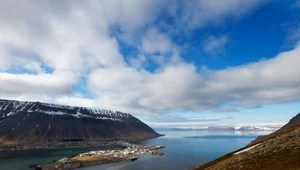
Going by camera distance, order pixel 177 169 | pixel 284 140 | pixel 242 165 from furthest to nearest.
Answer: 1. pixel 177 169
2. pixel 284 140
3. pixel 242 165

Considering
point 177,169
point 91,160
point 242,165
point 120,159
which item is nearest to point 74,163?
point 91,160

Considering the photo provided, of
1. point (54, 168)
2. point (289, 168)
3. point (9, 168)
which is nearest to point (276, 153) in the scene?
point (289, 168)

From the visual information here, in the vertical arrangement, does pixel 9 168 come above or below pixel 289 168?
below

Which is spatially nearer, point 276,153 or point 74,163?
Answer: point 276,153

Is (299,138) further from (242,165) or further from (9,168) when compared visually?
(9,168)

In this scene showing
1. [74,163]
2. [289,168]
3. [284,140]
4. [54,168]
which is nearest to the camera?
[289,168]

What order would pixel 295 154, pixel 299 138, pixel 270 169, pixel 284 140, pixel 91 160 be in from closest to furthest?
pixel 270 169 → pixel 295 154 → pixel 299 138 → pixel 284 140 → pixel 91 160

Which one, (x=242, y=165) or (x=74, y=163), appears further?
(x=74, y=163)

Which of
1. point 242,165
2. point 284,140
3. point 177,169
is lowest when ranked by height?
point 177,169

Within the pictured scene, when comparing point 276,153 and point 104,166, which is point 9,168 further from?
point 276,153
